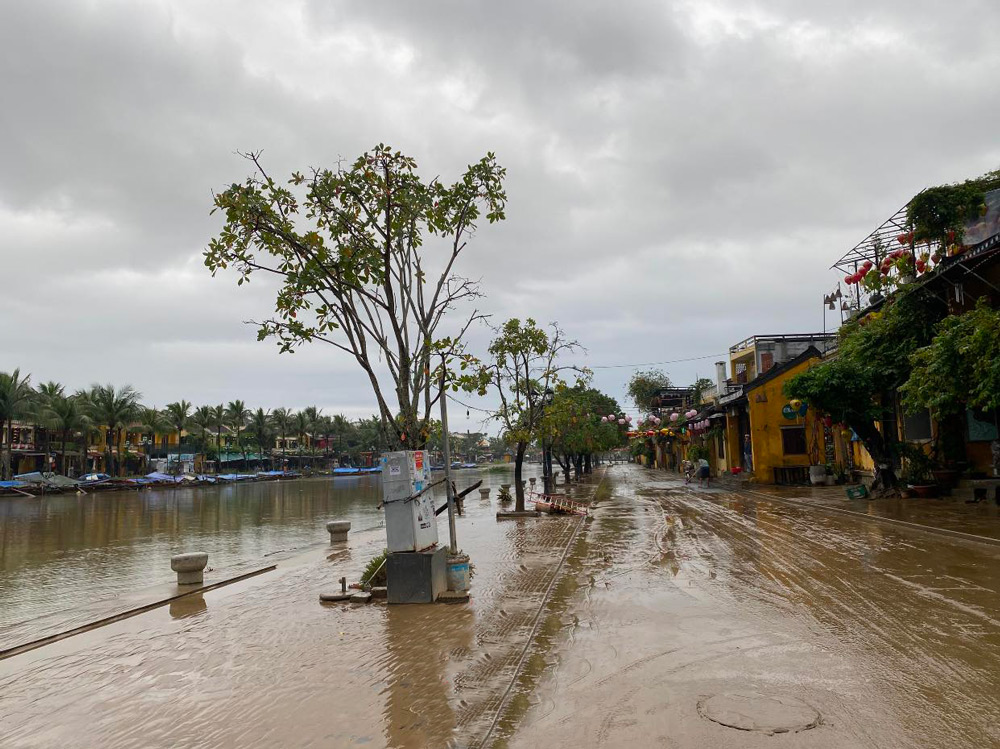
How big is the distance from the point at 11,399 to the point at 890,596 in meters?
66.5

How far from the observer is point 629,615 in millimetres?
7770

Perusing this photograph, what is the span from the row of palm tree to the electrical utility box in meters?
61.2

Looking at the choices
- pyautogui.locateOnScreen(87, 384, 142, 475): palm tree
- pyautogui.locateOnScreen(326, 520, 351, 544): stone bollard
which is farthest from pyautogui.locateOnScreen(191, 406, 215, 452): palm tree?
pyautogui.locateOnScreen(326, 520, 351, 544): stone bollard

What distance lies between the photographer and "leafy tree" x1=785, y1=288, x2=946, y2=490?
1945 centimetres

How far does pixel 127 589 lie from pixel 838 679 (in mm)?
13406

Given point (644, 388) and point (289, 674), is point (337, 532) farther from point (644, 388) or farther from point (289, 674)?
point (644, 388)

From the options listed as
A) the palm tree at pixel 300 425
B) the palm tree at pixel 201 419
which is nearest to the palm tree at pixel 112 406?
the palm tree at pixel 201 419

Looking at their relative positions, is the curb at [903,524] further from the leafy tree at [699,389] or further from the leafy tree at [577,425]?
the leafy tree at [699,389]

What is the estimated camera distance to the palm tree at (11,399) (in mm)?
55844

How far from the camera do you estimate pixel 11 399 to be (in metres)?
56.0

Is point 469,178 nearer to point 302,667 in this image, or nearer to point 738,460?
point 302,667

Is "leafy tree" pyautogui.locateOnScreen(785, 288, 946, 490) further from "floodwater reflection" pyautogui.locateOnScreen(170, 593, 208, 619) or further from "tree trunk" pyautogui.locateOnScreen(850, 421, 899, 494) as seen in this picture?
"floodwater reflection" pyautogui.locateOnScreen(170, 593, 208, 619)

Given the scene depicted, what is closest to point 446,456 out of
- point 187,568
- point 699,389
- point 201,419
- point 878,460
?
point 187,568

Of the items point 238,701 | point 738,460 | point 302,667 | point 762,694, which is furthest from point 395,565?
point 738,460
